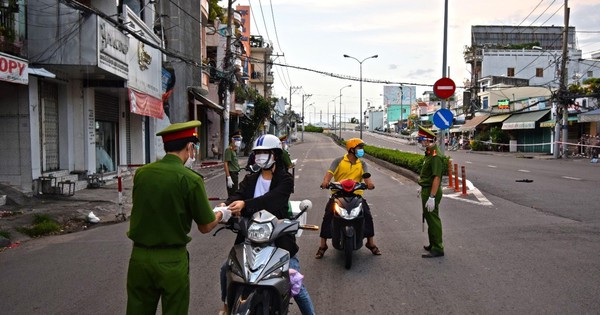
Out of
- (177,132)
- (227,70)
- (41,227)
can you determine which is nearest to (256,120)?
(227,70)

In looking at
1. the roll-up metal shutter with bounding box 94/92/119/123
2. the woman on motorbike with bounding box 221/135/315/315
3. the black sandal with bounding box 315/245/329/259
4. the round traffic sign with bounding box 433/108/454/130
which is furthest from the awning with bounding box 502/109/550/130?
the woman on motorbike with bounding box 221/135/315/315

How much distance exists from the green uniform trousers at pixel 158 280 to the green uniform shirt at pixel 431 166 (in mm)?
4391

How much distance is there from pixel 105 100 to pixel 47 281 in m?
13.4

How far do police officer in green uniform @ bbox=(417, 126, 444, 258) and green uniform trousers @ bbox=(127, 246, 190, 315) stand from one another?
168 inches

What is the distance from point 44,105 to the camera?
1409 centimetres

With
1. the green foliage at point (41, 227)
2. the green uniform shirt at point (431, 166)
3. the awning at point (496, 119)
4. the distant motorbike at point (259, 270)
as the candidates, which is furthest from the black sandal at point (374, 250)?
the awning at point (496, 119)

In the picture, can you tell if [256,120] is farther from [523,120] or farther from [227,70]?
[523,120]

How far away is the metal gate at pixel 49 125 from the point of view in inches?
551

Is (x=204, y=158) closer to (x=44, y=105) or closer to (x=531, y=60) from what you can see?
(x=44, y=105)

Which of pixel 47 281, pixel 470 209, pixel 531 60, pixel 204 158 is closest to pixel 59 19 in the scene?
pixel 47 281

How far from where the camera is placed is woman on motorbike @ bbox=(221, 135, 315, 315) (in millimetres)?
4047

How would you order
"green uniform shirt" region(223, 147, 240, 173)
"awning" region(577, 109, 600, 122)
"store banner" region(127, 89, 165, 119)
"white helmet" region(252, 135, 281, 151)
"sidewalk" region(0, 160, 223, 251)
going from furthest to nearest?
"awning" region(577, 109, 600, 122) < "store banner" region(127, 89, 165, 119) < "green uniform shirt" region(223, 147, 240, 173) < "sidewalk" region(0, 160, 223, 251) < "white helmet" region(252, 135, 281, 151)

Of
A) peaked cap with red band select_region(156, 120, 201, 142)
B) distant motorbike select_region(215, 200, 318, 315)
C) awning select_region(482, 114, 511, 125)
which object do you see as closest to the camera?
peaked cap with red band select_region(156, 120, 201, 142)

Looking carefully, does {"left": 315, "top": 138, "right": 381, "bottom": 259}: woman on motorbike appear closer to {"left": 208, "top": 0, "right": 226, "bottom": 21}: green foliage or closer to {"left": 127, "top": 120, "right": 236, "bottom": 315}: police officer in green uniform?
{"left": 127, "top": 120, "right": 236, "bottom": 315}: police officer in green uniform
